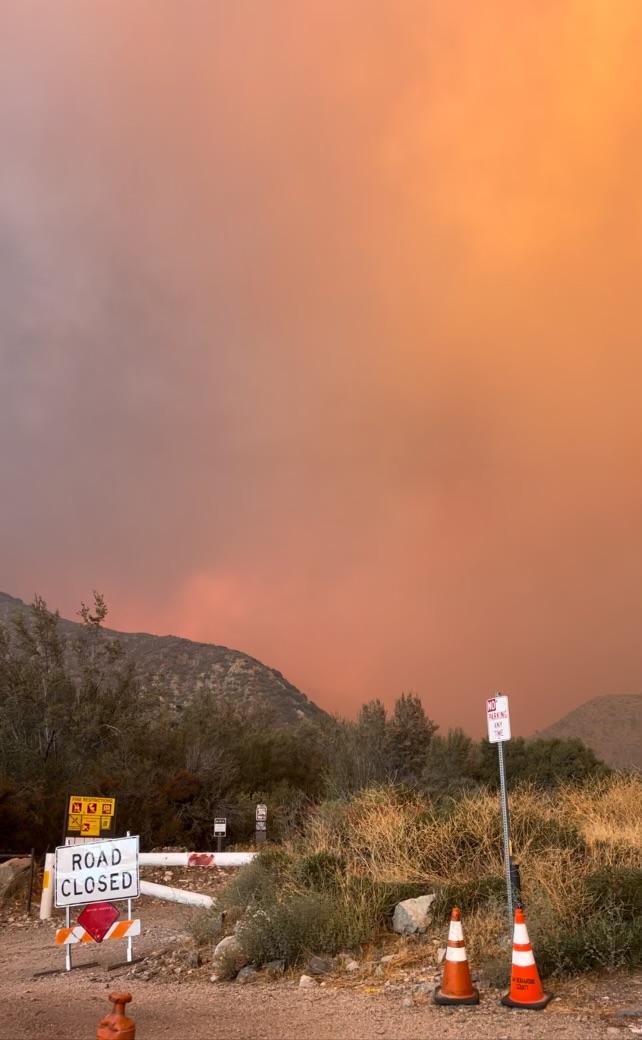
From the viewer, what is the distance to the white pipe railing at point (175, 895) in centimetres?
1569

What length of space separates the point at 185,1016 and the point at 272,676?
76.0 meters

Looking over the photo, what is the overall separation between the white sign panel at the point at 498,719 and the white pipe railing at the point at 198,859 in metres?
9.42

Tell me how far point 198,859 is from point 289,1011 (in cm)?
1071

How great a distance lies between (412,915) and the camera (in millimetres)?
10883

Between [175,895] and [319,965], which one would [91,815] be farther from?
[319,965]

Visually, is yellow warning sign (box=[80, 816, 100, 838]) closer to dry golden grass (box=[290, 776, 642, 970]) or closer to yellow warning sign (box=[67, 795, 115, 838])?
yellow warning sign (box=[67, 795, 115, 838])

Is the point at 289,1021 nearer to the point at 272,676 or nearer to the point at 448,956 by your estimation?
the point at 448,956

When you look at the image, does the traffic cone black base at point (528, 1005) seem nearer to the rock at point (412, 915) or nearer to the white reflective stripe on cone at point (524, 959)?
the white reflective stripe on cone at point (524, 959)

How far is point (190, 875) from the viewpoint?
19250 millimetres

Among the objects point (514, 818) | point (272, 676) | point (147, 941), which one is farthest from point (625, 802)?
point (272, 676)

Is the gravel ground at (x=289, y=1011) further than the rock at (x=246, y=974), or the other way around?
the rock at (x=246, y=974)

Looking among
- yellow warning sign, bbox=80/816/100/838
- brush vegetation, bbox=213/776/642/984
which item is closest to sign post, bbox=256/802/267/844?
yellow warning sign, bbox=80/816/100/838

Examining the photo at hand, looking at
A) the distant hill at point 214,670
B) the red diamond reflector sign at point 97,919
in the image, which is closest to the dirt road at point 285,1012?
the red diamond reflector sign at point 97,919

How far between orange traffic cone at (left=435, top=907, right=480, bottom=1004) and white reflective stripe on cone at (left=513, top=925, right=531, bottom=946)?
0.53 metres
